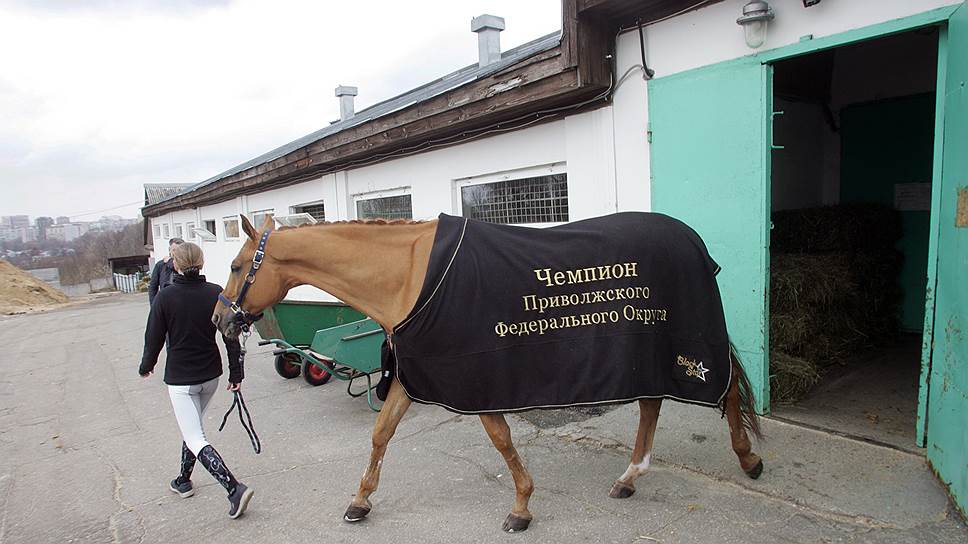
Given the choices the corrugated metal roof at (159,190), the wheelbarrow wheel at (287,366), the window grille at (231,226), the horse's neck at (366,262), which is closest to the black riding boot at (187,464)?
the horse's neck at (366,262)

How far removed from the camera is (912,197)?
6.44 meters

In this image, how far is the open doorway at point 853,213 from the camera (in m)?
5.07

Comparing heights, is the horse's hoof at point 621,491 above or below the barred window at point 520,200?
below

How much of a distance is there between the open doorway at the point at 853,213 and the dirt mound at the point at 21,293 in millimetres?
26779

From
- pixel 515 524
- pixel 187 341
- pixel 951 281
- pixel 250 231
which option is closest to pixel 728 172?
pixel 951 281

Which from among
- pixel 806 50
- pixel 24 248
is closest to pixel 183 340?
pixel 806 50

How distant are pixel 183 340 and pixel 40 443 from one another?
2.94 meters

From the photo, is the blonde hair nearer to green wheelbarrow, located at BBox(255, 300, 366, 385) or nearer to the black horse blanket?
the black horse blanket

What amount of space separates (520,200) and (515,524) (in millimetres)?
3911

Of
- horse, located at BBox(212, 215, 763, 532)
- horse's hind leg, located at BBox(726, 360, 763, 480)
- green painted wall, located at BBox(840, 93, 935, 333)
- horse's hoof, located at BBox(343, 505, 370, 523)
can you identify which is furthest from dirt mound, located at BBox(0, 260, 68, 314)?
green painted wall, located at BBox(840, 93, 935, 333)

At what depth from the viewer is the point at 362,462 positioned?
4.24 metres

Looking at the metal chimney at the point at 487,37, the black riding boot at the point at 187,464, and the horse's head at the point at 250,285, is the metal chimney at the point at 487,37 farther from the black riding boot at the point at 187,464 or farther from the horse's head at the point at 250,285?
the black riding boot at the point at 187,464

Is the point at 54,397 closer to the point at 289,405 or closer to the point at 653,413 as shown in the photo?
the point at 289,405

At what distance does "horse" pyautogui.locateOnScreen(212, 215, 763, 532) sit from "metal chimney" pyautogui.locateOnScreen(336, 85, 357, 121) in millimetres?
13275
